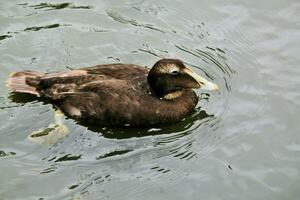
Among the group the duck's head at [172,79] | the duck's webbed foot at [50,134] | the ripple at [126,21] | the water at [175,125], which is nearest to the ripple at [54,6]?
the water at [175,125]

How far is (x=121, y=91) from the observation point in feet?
25.3

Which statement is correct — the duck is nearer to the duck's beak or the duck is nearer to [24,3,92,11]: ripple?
the duck's beak

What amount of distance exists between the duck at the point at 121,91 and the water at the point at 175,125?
0.13 metres

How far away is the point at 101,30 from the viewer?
921 centimetres

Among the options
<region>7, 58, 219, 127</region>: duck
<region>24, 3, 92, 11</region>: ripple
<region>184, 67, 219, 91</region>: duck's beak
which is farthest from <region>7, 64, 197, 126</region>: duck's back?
<region>24, 3, 92, 11</region>: ripple

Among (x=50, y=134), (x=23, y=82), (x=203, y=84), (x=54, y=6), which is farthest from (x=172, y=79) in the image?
(x=54, y=6)

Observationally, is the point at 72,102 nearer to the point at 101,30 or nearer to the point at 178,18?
the point at 101,30

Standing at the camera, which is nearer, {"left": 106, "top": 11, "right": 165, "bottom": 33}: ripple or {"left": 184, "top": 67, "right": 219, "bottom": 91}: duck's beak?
{"left": 184, "top": 67, "right": 219, "bottom": 91}: duck's beak

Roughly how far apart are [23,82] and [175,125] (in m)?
1.84

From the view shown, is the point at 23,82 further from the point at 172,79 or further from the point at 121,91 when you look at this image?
the point at 172,79

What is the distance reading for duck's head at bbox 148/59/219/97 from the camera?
306 inches

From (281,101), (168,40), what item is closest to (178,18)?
(168,40)

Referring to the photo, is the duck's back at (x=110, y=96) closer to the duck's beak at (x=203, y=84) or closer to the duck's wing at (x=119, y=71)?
the duck's wing at (x=119, y=71)

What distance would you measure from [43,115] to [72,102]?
1.20ft
